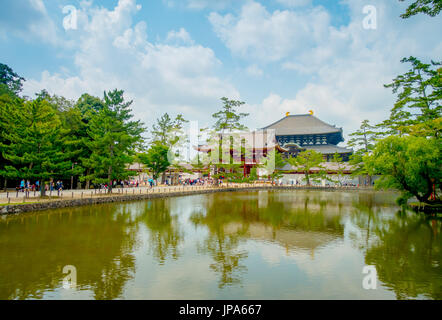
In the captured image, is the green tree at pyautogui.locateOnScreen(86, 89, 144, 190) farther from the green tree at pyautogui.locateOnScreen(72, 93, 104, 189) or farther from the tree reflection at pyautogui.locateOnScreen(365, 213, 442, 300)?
the tree reflection at pyautogui.locateOnScreen(365, 213, 442, 300)

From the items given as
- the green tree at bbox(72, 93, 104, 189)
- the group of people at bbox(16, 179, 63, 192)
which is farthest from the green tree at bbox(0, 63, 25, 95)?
the group of people at bbox(16, 179, 63, 192)

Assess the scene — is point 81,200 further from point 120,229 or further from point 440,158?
point 440,158

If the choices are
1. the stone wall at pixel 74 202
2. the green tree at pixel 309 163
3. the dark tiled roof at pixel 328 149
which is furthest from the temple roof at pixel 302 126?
the stone wall at pixel 74 202

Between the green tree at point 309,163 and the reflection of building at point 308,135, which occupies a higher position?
the reflection of building at point 308,135

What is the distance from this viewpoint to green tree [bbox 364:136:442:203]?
18.5 m

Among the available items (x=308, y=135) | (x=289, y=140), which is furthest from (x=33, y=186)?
(x=308, y=135)

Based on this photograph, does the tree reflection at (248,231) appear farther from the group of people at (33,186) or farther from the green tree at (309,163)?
the green tree at (309,163)

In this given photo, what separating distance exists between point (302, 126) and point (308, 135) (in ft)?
11.5

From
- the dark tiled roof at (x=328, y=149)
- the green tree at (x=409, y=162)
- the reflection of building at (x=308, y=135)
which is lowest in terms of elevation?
the green tree at (x=409, y=162)

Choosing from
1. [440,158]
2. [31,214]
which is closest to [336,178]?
[440,158]

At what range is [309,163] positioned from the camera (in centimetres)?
4728

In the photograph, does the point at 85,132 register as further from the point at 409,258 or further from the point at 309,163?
the point at 309,163

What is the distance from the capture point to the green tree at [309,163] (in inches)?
1859
